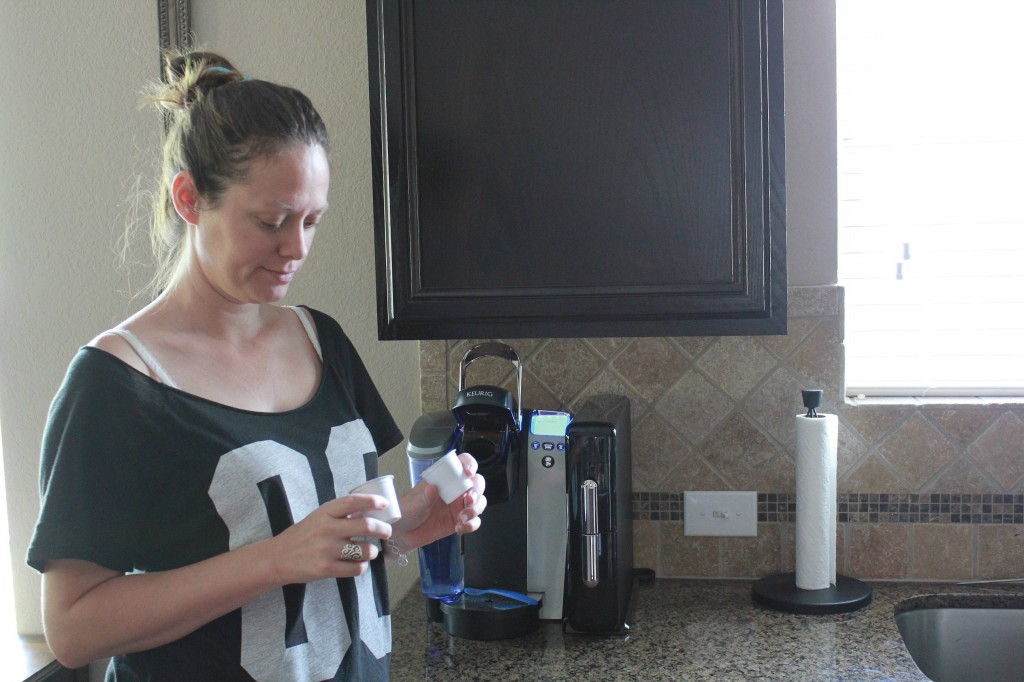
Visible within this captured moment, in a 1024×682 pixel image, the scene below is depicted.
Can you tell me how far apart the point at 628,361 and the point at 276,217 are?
88 centimetres

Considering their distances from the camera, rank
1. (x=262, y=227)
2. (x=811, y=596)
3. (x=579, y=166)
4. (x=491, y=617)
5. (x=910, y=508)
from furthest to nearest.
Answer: (x=910, y=508) → (x=811, y=596) → (x=491, y=617) → (x=579, y=166) → (x=262, y=227)

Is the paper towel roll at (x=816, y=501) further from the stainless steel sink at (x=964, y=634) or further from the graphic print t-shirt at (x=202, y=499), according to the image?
the graphic print t-shirt at (x=202, y=499)

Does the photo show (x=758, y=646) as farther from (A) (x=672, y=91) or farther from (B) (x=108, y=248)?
(B) (x=108, y=248)

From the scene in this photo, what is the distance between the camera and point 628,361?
5.84 feet

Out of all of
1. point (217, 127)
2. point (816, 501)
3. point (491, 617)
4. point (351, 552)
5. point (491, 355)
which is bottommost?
point (491, 617)

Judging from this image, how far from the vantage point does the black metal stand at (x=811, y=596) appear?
1.58 meters

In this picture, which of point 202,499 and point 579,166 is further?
point 579,166

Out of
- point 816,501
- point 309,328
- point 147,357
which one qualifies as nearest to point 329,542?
point 147,357

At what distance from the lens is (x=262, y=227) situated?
42.4 inches

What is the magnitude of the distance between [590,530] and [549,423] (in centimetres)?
19

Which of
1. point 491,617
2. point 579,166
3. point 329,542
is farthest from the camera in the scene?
point 491,617

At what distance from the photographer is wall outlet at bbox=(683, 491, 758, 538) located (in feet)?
5.79

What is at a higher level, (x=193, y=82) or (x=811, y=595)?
(x=193, y=82)

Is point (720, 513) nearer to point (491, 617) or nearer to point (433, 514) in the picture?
point (491, 617)
